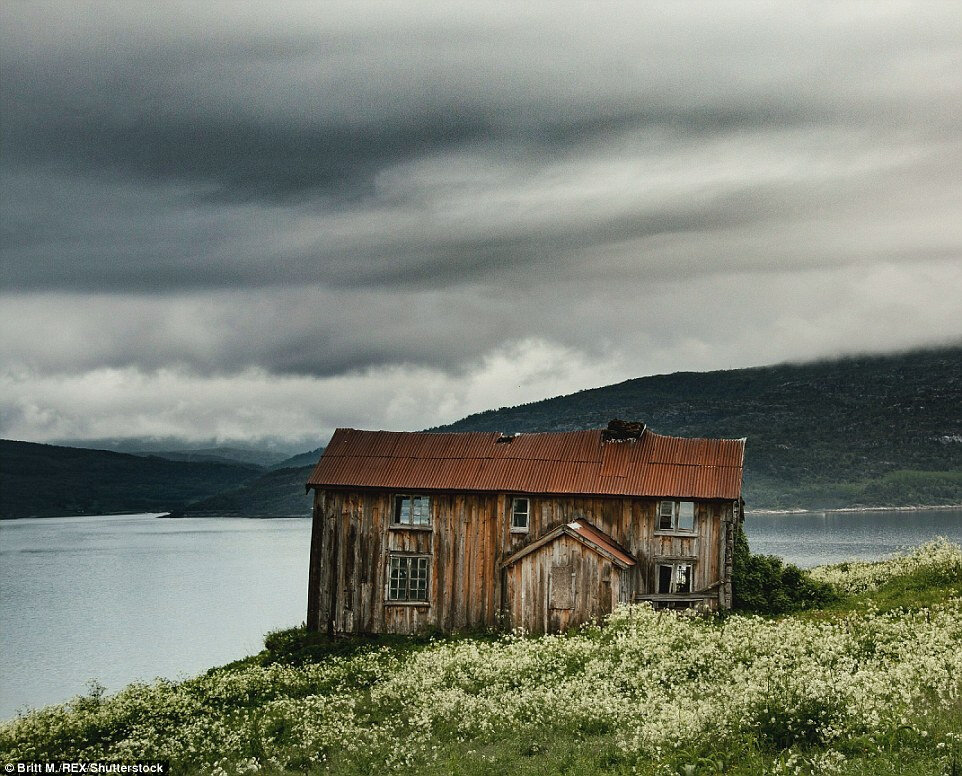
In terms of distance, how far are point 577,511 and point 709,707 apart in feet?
80.6

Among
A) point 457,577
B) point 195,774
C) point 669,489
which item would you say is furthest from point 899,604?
point 195,774

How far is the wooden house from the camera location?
4516 cm

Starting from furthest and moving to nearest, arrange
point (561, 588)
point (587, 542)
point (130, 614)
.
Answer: point (130, 614) < point (561, 588) < point (587, 542)

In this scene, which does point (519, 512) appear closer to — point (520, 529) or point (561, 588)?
point (520, 529)

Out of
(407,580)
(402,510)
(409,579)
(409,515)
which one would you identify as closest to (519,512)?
(409,515)

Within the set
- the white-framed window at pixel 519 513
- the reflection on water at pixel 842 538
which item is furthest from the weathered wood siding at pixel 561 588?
the reflection on water at pixel 842 538

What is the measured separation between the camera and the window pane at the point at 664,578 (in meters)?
45.7

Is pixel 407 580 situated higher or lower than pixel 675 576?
lower

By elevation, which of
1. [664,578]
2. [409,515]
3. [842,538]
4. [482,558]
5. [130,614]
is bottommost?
[130,614]

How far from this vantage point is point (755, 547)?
12625 centimetres

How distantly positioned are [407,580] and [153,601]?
217 feet

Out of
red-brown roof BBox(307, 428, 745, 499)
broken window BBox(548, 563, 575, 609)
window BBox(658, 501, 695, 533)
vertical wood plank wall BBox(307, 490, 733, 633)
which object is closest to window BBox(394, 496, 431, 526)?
vertical wood plank wall BBox(307, 490, 733, 633)

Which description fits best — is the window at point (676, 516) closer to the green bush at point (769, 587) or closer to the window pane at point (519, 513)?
the green bush at point (769, 587)

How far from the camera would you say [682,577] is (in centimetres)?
4562
